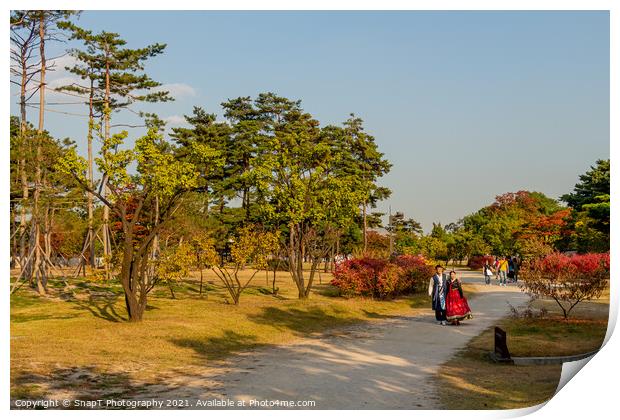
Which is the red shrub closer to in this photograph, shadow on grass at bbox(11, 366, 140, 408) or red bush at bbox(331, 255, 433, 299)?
red bush at bbox(331, 255, 433, 299)

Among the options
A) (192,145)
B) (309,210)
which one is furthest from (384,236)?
(192,145)

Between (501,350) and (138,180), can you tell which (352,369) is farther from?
(138,180)

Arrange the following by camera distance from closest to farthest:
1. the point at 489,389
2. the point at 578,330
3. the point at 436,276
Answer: the point at 489,389, the point at 578,330, the point at 436,276

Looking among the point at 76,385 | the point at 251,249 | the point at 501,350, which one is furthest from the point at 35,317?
the point at 501,350

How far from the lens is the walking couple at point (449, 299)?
1462 cm


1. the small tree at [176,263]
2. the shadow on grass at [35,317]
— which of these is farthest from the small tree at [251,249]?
the shadow on grass at [35,317]

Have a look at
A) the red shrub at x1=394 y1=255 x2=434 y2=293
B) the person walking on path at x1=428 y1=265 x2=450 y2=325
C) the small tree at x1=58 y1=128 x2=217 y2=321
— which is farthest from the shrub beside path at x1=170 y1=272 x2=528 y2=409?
the red shrub at x1=394 y1=255 x2=434 y2=293

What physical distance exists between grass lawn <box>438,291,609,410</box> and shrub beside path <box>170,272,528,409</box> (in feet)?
1.03

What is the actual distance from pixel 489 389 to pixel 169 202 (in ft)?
29.9

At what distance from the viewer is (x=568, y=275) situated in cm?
1375

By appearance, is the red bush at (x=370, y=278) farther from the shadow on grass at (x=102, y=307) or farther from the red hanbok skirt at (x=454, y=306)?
the shadow on grass at (x=102, y=307)
